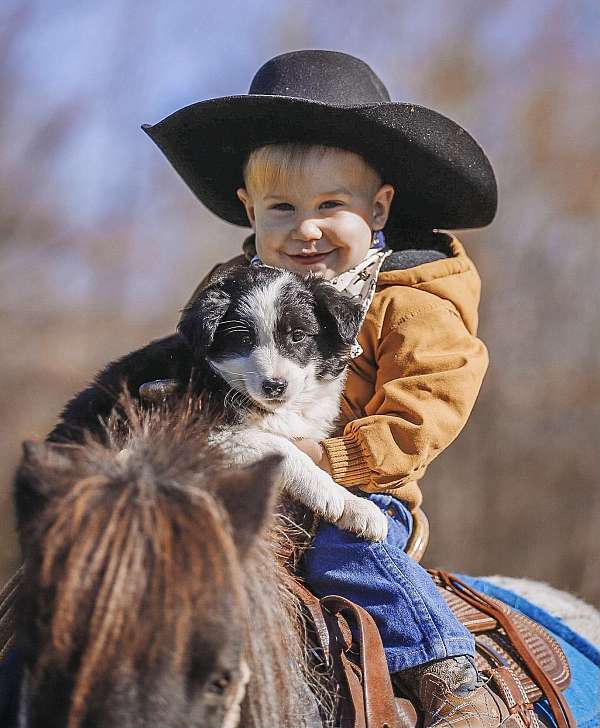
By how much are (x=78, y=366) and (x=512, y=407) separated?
3606 millimetres

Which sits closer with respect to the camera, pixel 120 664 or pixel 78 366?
pixel 120 664

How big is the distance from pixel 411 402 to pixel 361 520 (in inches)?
11.2

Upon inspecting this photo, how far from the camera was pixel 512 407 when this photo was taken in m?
6.95

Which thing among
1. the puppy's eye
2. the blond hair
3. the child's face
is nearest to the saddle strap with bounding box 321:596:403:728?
the puppy's eye

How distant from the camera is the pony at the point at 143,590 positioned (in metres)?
0.99

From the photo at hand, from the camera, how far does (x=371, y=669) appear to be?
5.11ft

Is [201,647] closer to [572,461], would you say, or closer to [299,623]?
[299,623]

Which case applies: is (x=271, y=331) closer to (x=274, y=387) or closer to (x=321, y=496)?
(x=274, y=387)

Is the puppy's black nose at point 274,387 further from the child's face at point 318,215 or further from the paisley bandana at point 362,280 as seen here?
the child's face at point 318,215

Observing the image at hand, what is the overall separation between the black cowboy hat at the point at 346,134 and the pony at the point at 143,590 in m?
1.07

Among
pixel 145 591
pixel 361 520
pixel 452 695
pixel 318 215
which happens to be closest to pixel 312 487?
pixel 361 520

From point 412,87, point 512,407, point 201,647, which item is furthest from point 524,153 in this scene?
point 201,647

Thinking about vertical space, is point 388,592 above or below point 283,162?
below

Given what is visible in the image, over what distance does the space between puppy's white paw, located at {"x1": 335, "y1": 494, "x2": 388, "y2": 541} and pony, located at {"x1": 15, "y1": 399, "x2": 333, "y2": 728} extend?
44 cm
